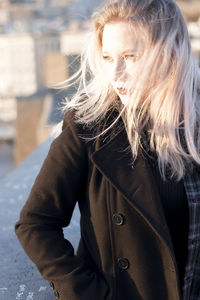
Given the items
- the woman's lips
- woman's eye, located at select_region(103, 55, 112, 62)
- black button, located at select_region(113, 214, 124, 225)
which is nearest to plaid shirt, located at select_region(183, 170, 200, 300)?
black button, located at select_region(113, 214, 124, 225)

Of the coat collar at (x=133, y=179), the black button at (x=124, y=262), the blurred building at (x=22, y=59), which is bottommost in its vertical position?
the blurred building at (x=22, y=59)

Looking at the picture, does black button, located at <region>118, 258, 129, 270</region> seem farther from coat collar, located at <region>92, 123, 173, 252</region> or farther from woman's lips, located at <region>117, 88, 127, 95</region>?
woman's lips, located at <region>117, 88, 127, 95</region>

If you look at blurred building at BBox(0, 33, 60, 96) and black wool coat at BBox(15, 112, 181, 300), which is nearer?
black wool coat at BBox(15, 112, 181, 300)

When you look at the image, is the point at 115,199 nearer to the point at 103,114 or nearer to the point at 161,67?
the point at 103,114

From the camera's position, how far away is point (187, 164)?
55.6 inches

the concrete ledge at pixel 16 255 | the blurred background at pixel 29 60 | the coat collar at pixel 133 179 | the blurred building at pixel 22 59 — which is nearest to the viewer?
the coat collar at pixel 133 179

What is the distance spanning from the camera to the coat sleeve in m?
1.29

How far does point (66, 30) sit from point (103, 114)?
39.1 meters

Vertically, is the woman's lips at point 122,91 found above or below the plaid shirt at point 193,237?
above

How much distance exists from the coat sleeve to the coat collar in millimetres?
75

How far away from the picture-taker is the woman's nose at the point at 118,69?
1.32 m

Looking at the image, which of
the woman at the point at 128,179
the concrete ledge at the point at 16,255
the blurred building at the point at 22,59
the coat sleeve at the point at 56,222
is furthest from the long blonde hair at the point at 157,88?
the blurred building at the point at 22,59

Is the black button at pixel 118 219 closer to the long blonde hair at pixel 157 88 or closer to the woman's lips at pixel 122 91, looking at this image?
the long blonde hair at pixel 157 88

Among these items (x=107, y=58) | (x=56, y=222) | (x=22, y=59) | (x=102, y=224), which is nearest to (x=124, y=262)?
(x=102, y=224)
